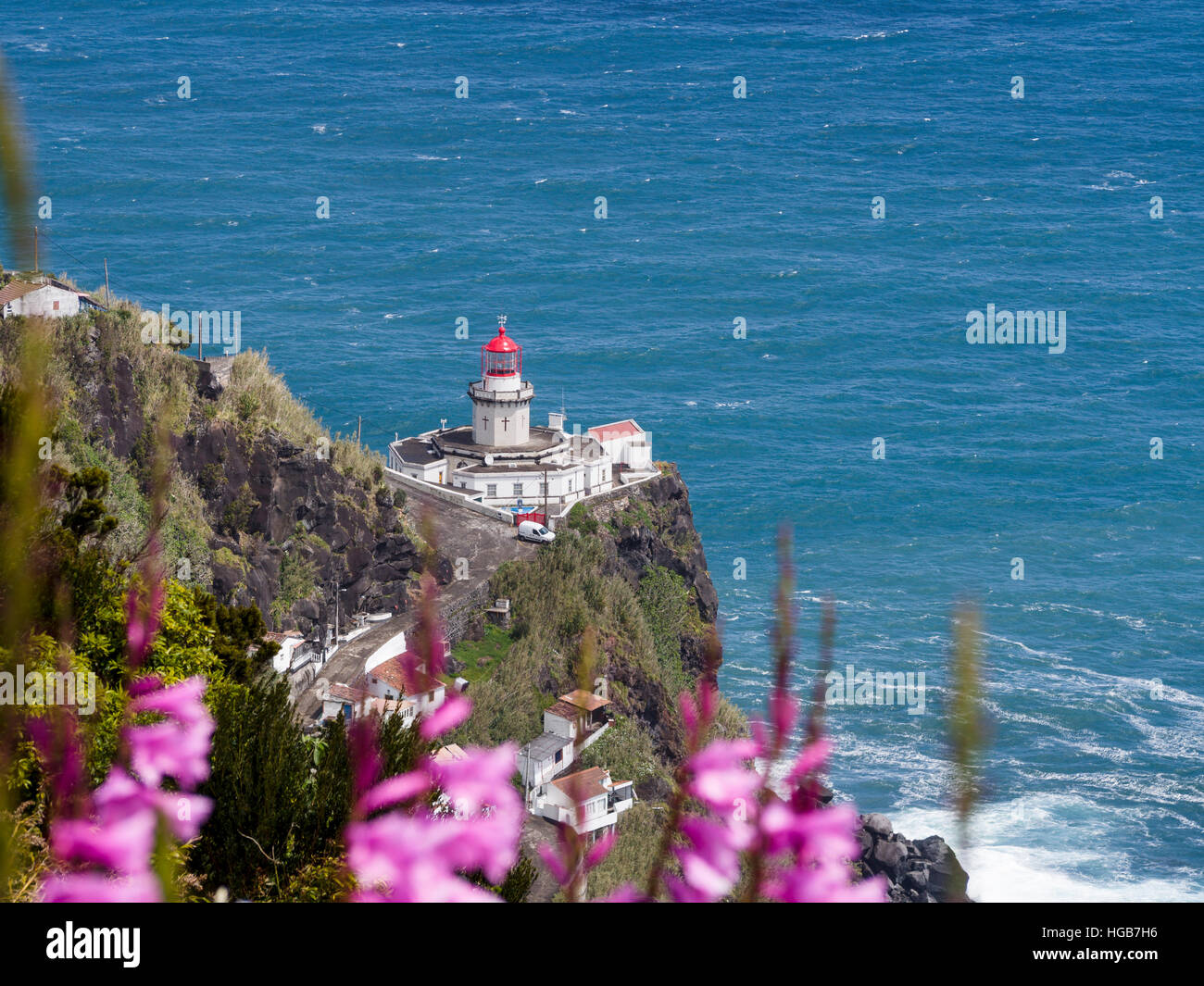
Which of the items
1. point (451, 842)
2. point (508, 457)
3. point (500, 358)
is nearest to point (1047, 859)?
point (508, 457)

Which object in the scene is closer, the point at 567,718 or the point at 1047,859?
the point at 567,718

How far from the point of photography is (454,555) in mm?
66062

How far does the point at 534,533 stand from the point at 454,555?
426 centimetres

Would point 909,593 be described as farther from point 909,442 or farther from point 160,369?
point 160,369

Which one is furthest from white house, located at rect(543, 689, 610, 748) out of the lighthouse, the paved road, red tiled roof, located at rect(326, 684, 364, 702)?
the lighthouse

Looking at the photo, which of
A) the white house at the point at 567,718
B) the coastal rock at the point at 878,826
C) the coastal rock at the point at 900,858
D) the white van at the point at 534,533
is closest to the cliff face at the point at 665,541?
the white van at the point at 534,533

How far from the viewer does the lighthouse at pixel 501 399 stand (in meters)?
78.1

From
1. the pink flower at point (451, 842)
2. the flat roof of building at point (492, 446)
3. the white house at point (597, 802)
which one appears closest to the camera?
the pink flower at point (451, 842)

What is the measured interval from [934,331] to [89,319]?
4558 inches

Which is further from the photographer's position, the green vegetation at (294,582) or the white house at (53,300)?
the green vegetation at (294,582)

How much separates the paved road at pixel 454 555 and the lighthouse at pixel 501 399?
21.5 ft

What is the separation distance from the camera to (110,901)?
319cm

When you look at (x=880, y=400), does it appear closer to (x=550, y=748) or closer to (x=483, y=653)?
(x=483, y=653)

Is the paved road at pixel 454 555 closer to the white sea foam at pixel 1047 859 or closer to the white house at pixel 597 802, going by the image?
the white house at pixel 597 802
